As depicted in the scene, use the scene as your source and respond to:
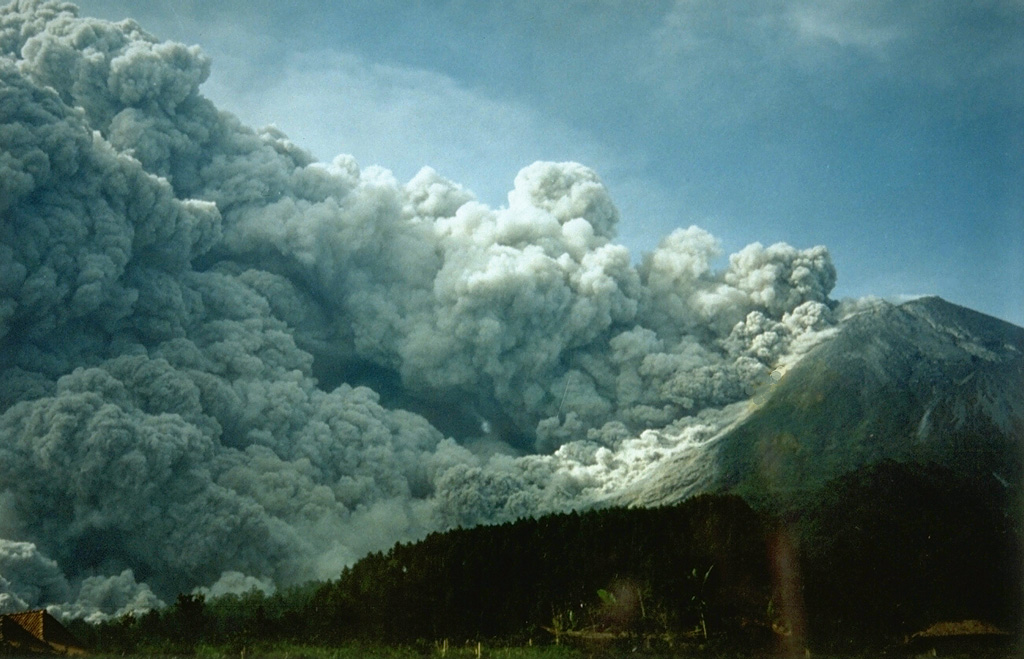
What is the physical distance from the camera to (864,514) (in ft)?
120

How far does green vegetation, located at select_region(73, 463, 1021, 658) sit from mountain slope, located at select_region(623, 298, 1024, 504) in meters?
13.3

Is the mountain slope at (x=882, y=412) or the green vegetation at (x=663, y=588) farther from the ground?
the mountain slope at (x=882, y=412)

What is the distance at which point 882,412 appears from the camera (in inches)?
2255

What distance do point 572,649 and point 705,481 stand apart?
28.8 m

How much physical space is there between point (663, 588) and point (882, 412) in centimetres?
3127

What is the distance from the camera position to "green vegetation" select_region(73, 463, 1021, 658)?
30000mm

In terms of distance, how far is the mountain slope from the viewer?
52688 mm

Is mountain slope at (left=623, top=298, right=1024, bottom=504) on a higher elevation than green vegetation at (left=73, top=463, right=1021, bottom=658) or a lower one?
higher

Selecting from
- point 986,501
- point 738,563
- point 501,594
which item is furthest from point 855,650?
point 986,501

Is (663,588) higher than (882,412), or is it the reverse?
(882,412)

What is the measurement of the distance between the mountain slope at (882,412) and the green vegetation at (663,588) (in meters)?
13.3

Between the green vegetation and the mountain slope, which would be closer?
the green vegetation

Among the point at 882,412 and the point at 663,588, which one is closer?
the point at 663,588

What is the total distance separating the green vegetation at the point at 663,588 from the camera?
3000cm
